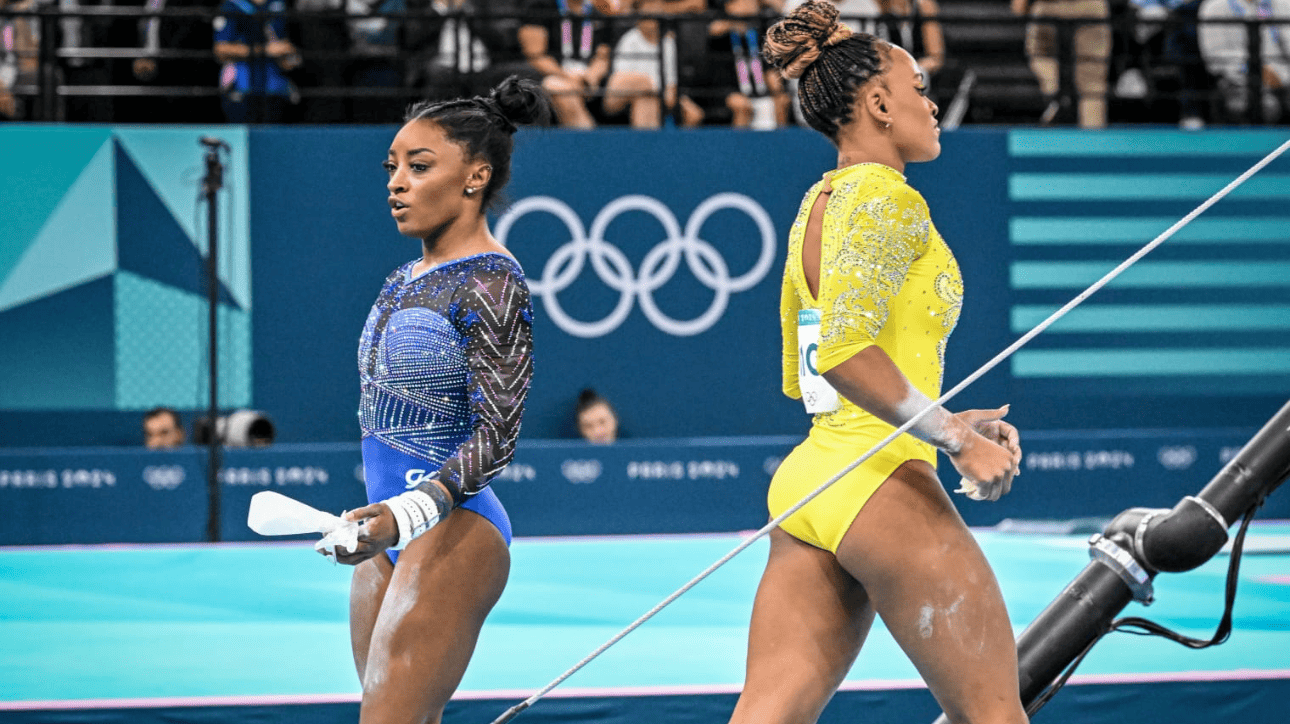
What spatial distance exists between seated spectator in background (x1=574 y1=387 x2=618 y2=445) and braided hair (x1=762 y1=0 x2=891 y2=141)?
561 cm

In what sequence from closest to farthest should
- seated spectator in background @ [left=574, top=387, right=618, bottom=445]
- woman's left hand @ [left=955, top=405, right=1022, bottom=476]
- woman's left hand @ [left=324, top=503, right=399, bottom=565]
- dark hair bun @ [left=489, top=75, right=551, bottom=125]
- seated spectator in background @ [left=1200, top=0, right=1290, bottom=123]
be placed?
woman's left hand @ [left=324, top=503, right=399, bottom=565] < woman's left hand @ [left=955, top=405, right=1022, bottom=476] < dark hair bun @ [left=489, top=75, right=551, bottom=125] < seated spectator in background @ [left=574, top=387, right=618, bottom=445] < seated spectator in background @ [left=1200, top=0, right=1290, bottom=123]

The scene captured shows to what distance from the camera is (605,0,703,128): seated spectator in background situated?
8320mm

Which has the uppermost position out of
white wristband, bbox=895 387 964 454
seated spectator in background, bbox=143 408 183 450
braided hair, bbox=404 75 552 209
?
braided hair, bbox=404 75 552 209

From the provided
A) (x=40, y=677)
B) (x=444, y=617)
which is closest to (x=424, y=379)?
(x=444, y=617)

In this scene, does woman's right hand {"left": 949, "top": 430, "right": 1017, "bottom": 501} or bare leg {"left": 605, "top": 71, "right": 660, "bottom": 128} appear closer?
woman's right hand {"left": 949, "top": 430, "right": 1017, "bottom": 501}

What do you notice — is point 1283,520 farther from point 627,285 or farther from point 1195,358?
point 627,285

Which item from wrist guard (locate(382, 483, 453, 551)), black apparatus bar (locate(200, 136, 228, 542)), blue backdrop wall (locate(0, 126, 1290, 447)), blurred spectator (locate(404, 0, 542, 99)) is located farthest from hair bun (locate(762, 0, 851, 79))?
blurred spectator (locate(404, 0, 542, 99))

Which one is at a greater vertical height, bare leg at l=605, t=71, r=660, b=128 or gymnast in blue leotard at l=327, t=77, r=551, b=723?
bare leg at l=605, t=71, r=660, b=128

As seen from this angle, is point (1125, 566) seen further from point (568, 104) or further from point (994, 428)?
point (568, 104)

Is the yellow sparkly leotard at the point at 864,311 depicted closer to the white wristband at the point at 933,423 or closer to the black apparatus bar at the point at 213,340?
the white wristband at the point at 933,423

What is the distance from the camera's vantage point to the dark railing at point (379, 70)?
7895 millimetres

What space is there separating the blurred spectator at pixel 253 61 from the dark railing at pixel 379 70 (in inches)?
1.9

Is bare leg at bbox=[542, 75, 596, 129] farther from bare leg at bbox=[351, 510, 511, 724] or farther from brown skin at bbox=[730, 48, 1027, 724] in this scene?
bare leg at bbox=[351, 510, 511, 724]

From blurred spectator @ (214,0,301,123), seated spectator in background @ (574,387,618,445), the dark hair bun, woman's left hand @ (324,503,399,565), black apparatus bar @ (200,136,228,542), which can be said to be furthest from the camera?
seated spectator in background @ (574,387,618,445)
